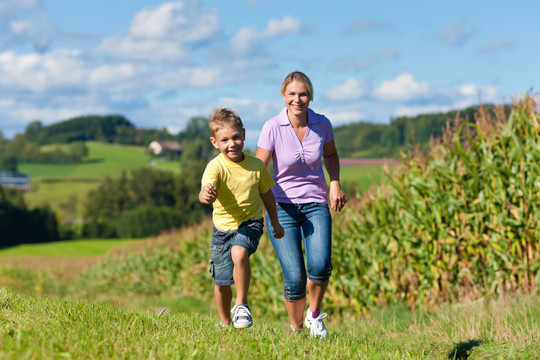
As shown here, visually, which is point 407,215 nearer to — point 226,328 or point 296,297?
point 296,297

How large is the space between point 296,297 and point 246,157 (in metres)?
1.48

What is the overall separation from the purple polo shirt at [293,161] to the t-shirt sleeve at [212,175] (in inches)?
30.5

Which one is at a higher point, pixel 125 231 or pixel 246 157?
pixel 246 157

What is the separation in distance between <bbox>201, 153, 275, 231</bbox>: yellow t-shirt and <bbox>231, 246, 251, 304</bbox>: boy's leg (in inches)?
8.6

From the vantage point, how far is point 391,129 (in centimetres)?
3834

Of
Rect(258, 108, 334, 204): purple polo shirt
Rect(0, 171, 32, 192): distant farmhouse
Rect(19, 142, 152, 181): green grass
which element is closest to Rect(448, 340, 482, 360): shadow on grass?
Rect(258, 108, 334, 204): purple polo shirt

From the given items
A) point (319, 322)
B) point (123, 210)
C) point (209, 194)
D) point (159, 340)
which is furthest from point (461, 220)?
point (123, 210)

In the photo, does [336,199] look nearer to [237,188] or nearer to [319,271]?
[319,271]

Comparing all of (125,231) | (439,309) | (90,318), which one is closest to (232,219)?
(90,318)

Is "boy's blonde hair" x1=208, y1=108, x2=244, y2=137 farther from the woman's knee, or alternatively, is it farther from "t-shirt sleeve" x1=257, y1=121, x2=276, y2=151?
the woman's knee

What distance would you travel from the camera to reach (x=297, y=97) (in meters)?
4.79

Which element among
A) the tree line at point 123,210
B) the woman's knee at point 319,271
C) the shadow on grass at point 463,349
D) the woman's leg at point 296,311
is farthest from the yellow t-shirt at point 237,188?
the tree line at point 123,210

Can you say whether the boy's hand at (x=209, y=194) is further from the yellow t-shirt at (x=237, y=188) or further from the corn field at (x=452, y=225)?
the corn field at (x=452, y=225)

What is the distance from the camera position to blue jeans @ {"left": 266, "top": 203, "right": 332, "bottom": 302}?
15.9ft
